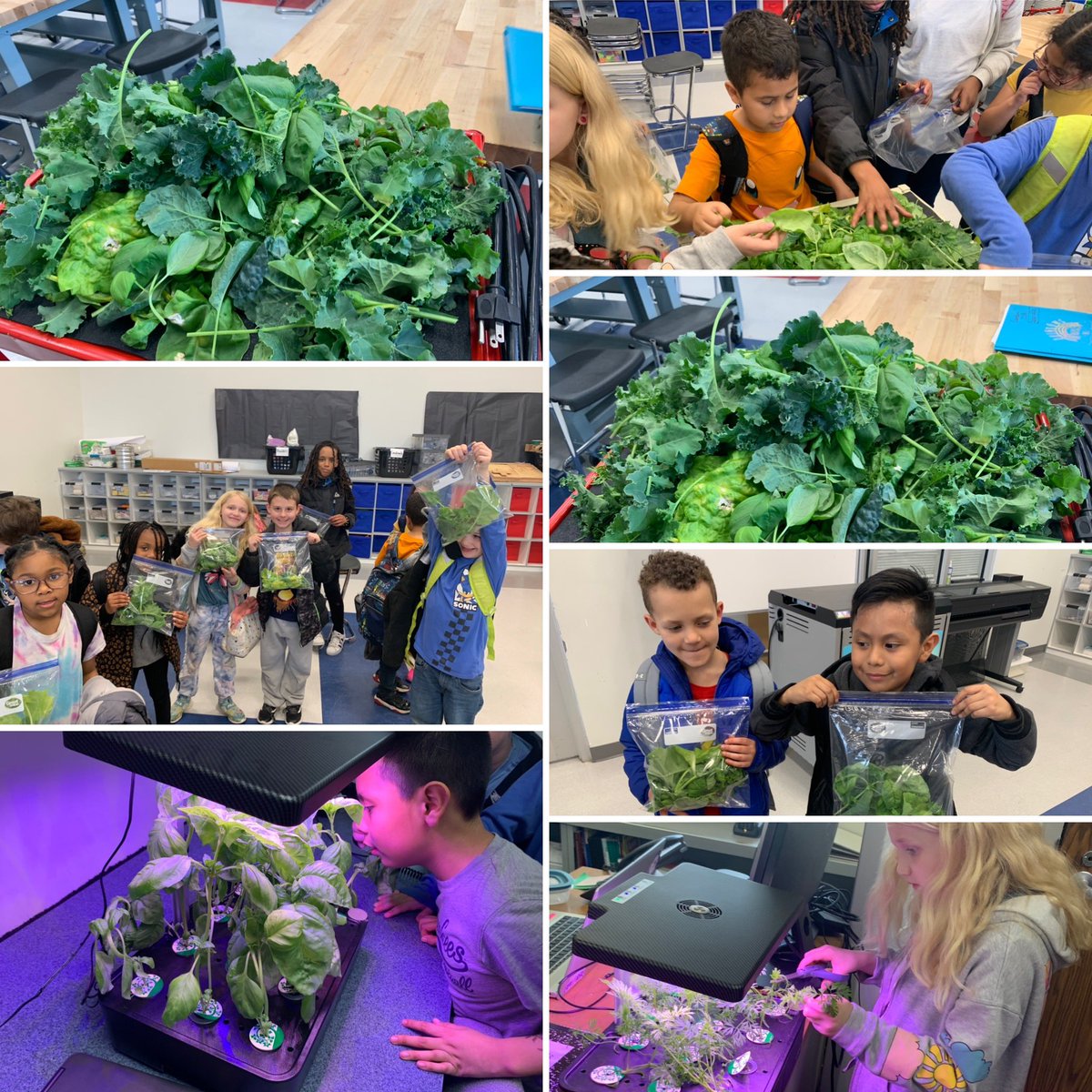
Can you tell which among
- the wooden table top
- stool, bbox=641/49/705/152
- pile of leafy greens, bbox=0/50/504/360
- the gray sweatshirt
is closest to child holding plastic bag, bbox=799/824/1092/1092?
the gray sweatshirt

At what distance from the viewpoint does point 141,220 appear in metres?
1.25

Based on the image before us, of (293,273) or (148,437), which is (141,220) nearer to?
(293,273)

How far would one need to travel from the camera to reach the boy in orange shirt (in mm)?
1235

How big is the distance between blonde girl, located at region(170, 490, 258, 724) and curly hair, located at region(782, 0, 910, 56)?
3.64 ft

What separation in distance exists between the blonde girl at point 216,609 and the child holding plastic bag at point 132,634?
0.05 feet

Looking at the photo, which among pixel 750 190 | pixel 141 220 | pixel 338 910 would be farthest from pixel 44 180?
pixel 338 910

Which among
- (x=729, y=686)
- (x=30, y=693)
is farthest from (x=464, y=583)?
(x=30, y=693)

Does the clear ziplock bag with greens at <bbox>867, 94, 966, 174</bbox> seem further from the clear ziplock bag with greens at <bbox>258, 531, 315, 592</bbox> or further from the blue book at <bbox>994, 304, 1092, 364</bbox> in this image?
the clear ziplock bag with greens at <bbox>258, 531, 315, 592</bbox>

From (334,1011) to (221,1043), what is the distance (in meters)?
0.16

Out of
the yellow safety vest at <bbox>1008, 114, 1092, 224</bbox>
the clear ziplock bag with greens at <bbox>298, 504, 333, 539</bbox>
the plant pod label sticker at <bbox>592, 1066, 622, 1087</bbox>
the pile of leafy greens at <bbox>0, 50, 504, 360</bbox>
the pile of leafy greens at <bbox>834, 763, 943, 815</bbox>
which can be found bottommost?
the plant pod label sticker at <bbox>592, 1066, 622, 1087</bbox>

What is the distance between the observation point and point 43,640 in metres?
1.10

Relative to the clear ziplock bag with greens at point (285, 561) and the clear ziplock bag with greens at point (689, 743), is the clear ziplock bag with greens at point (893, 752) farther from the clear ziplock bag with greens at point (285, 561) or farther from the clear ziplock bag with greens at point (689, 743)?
the clear ziplock bag with greens at point (285, 561)

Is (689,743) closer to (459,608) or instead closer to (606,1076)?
(459,608)

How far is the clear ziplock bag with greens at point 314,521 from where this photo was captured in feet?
3.39
